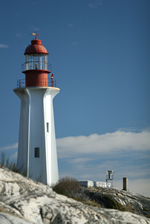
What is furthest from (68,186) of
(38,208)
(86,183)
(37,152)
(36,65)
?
(38,208)

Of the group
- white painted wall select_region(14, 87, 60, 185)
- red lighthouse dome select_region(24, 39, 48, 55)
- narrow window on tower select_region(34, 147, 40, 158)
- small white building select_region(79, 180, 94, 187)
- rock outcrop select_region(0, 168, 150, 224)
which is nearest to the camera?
rock outcrop select_region(0, 168, 150, 224)

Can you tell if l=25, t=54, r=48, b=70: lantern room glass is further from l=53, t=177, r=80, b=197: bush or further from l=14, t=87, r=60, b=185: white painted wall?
l=53, t=177, r=80, b=197: bush

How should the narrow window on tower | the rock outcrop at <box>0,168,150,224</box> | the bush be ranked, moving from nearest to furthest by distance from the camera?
the rock outcrop at <box>0,168,150,224</box> < the bush < the narrow window on tower

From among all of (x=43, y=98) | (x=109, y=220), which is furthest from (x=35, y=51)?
(x=109, y=220)

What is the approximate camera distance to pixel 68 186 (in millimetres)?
22500

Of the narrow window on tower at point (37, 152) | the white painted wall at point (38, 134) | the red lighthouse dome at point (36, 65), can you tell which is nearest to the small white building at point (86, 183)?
the white painted wall at point (38, 134)

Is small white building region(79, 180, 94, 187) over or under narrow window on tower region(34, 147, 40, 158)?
under

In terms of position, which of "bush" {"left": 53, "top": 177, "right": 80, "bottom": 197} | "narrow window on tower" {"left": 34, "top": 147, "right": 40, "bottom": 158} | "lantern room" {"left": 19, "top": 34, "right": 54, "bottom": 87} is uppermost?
"lantern room" {"left": 19, "top": 34, "right": 54, "bottom": 87}

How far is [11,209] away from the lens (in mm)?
10328

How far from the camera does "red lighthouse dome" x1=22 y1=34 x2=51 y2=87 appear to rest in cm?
2712

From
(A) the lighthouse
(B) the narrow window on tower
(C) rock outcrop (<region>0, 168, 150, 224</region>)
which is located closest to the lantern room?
(A) the lighthouse

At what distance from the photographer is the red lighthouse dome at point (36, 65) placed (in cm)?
2712

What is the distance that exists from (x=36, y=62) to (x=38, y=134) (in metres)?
5.10

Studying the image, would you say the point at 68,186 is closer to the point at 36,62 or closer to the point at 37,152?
the point at 37,152
